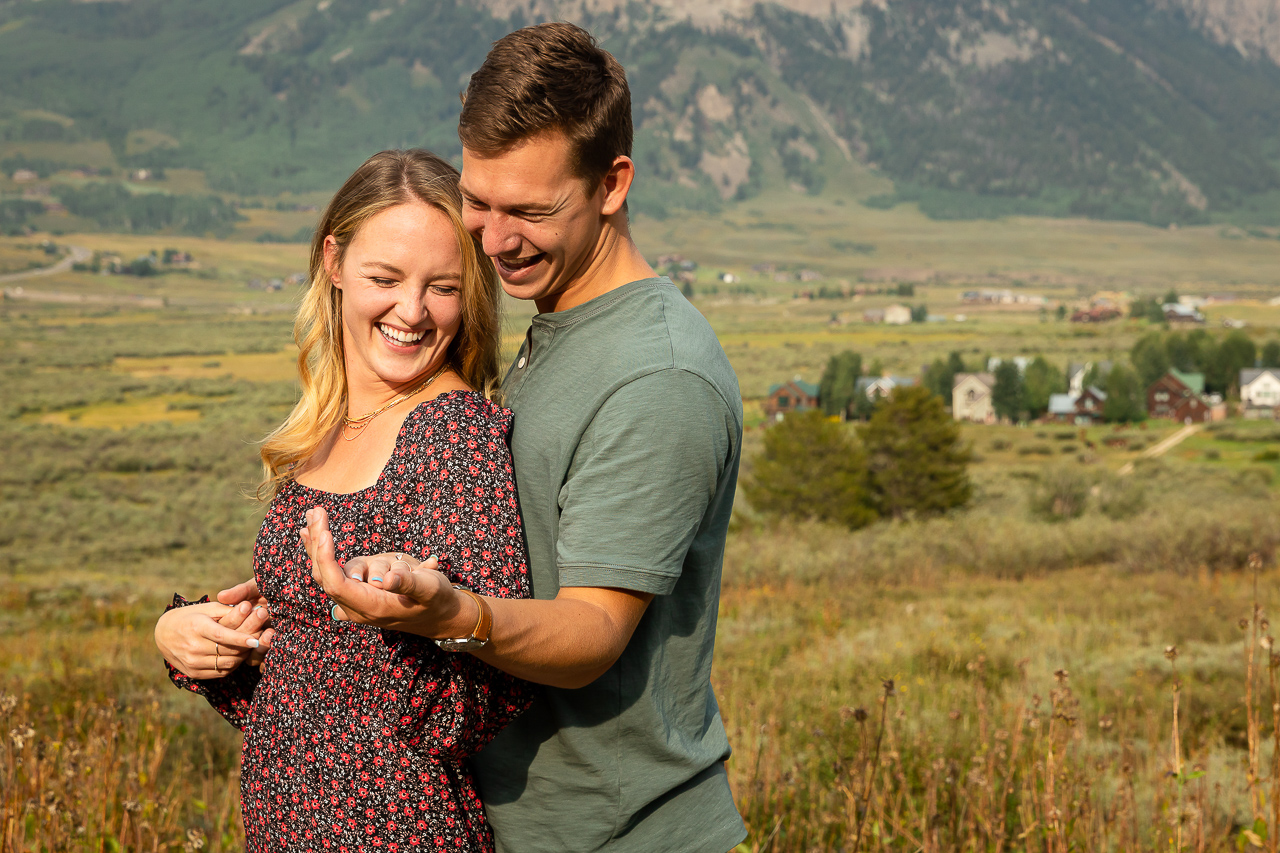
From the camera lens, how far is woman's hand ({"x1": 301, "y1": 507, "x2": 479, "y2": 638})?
1.21 meters

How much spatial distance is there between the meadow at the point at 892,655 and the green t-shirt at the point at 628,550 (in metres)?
0.89

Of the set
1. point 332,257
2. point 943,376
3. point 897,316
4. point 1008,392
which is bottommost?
point 897,316

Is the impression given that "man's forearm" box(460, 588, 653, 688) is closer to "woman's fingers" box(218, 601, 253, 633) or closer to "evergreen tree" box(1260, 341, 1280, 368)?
→ "woman's fingers" box(218, 601, 253, 633)

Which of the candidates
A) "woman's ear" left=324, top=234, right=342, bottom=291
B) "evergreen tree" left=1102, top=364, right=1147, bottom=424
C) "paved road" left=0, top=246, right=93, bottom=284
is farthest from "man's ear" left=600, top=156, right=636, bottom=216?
"paved road" left=0, top=246, right=93, bottom=284

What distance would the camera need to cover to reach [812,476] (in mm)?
25375

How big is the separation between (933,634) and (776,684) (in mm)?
1954

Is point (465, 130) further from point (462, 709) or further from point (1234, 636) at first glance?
point (1234, 636)

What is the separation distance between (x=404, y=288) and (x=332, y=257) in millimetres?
264

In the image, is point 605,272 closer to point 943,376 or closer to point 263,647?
point 263,647

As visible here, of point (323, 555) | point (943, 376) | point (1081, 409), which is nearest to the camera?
point (323, 555)

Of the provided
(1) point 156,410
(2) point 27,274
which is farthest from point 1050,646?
(2) point 27,274

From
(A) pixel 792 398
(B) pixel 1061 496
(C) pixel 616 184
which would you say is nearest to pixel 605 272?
(C) pixel 616 184

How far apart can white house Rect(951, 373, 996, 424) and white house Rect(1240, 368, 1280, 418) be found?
1544cm

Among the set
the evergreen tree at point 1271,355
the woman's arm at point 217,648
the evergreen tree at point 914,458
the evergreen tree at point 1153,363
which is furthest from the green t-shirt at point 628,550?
the evergreen tree at point 1271,355
